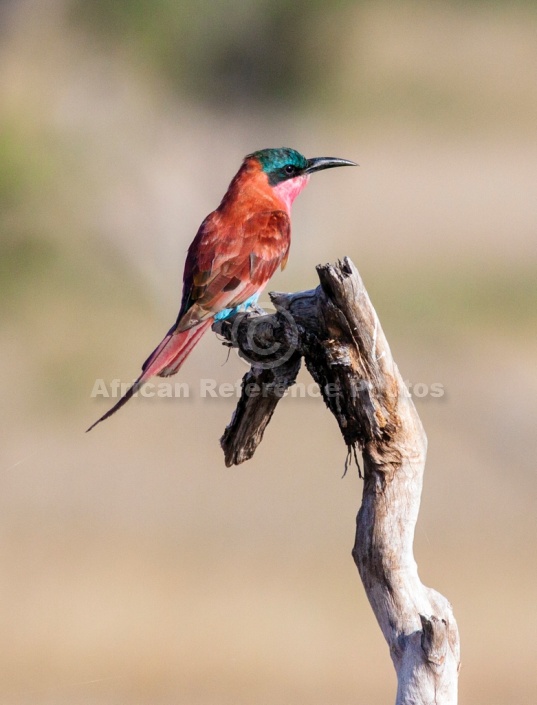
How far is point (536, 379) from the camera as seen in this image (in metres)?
5.53

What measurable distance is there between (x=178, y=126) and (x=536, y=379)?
2.57 meters

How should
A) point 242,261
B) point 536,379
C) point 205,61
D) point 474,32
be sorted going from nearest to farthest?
point 242,261 → point 205,61 → point 536,379 → point 474,32

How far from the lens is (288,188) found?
8.78 feet

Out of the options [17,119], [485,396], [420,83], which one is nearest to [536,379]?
[485,396]

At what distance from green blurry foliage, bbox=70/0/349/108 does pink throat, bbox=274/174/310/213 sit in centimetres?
224

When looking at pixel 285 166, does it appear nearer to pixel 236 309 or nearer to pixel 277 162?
pixel 277 162

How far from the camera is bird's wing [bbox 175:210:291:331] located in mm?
2195

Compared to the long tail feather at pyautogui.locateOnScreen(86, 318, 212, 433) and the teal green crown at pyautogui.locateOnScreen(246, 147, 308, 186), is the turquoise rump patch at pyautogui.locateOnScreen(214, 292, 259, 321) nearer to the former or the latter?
the long tail feather at pyautogui.locateOnScreen(86, 318, 212, 433)

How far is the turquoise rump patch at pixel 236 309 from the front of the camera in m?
2.25

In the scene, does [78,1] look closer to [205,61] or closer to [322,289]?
[205,61]

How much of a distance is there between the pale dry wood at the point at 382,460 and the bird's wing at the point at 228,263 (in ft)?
1.83

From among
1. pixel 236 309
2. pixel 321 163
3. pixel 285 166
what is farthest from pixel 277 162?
pixel 236 309

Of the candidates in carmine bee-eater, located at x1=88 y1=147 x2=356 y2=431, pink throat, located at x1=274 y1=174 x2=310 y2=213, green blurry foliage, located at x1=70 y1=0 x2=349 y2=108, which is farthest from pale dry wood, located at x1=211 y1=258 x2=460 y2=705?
green blurry foliage, located at x1=70 y1=0 x2=349 y2=108

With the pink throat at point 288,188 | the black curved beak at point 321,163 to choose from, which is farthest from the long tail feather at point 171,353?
the black curved beak at point 321,163
